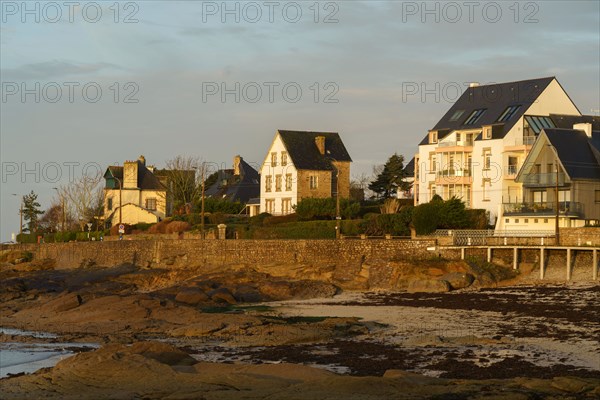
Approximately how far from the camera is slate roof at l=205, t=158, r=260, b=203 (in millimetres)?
100188

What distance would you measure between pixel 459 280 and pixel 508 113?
22144 mm

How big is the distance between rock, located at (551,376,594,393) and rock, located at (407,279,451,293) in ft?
84.5

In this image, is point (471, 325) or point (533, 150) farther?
point (533, 150)

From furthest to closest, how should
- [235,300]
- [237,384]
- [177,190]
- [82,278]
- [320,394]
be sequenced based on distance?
[177,190], [82,278], [235,300], [237,384], [320,394]

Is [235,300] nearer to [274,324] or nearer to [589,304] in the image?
[274,324]

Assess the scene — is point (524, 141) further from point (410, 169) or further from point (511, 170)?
point (410, 169)

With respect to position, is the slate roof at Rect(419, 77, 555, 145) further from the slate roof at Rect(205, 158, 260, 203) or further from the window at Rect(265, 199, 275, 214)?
the slate roof at Rect(205, 158, 260, 203)

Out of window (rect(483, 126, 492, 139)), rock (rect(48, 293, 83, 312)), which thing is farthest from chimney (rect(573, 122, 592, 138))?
rock (rect(48, 293, 83, 312))

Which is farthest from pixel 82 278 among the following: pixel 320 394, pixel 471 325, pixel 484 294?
pixel 320 394

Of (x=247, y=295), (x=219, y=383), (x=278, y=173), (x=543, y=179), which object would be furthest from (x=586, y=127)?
(x=219, y=383)

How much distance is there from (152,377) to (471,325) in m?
15.4

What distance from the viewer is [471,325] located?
36156mm

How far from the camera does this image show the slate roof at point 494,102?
219 ft

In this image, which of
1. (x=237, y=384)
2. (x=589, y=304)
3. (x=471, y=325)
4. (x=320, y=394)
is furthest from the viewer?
(x=589, y=304)
